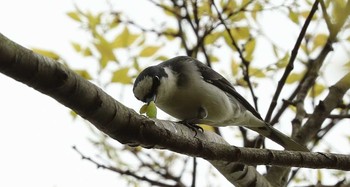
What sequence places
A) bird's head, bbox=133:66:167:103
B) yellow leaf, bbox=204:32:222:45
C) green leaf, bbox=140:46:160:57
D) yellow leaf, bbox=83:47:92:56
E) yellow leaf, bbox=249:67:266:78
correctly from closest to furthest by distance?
bird's head, bbox=133:66:167:103, yellow leaf, bbox=83:47:92:56, green leaf, bbox=140:46:160:57, yellow leaf, bbox=249:67:266:78, yellow leaf, bbox=204:32:222:45

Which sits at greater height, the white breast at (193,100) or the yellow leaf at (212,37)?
the yellow leaf at (212,37)

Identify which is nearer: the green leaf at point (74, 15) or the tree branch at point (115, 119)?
the tree branch at point (115, 119)

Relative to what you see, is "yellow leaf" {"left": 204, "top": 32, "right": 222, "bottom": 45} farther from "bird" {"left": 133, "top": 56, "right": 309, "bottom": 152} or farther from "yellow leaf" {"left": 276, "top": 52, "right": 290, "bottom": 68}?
"yellow leaf" {"left": 276, "top": 52, "right": 290, "bottom": 68}

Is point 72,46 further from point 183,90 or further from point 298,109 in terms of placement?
point 298,109

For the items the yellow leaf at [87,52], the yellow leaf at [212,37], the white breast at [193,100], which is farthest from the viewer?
the yellow leaf at [212,37]

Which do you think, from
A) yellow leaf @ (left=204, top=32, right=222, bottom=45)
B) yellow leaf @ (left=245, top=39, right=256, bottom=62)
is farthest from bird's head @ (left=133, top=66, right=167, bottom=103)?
yellow leaf @ (left=204, top=32, right=222, bottom=45)

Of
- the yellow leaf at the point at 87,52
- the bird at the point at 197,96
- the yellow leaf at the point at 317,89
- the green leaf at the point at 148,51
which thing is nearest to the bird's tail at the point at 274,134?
the bird at the point at 197,96

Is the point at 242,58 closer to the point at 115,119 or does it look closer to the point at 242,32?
the point at 242,32

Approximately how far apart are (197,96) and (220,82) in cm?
36

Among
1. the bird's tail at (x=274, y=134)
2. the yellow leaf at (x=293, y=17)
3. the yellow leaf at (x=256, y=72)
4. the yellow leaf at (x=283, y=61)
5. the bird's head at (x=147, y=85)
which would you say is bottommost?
the bird's head at (x=147, y=85)

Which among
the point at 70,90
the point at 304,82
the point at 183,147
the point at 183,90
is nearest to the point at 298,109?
the point at 304,82

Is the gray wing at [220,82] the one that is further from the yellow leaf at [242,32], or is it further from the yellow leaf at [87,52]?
the yellow leaf at [87,52]

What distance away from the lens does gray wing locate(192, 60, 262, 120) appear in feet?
9.96

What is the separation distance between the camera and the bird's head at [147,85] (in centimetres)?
258
